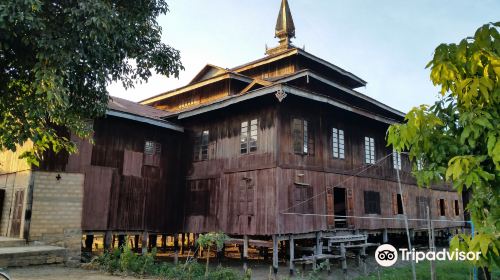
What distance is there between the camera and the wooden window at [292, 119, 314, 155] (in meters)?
15.4

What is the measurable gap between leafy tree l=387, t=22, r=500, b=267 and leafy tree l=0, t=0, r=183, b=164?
22.1 feet

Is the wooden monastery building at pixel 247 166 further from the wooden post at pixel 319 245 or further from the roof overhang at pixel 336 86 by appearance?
the wooden post at pixel 319 245

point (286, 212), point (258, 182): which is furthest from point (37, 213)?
point (286, 212)

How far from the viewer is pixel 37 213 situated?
14352mm

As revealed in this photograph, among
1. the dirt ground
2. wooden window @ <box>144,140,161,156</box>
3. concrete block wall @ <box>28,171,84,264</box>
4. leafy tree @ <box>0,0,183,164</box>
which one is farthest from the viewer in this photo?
wooden window @ <box>144,140,161,156</box>

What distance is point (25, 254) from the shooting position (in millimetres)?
12648

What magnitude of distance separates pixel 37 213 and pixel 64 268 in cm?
250

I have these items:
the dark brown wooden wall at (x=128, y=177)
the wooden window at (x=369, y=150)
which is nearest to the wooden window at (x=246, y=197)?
the dark brown wooden wall at (x=128, y=177)

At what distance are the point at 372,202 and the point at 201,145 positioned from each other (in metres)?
8.56

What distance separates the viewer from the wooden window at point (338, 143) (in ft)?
55.3

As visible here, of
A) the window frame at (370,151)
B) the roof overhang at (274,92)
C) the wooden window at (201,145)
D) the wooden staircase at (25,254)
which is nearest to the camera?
the wooden staircase at (25,254)

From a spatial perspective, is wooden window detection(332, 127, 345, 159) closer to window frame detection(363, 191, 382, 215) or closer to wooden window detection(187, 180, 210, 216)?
window frame detection(363, 191, 382, 215)

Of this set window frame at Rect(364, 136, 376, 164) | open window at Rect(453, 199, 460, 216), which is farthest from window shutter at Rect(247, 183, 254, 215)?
open window at Rect(453, 199, 460, 216)

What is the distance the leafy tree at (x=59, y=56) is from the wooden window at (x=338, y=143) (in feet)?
31.7
